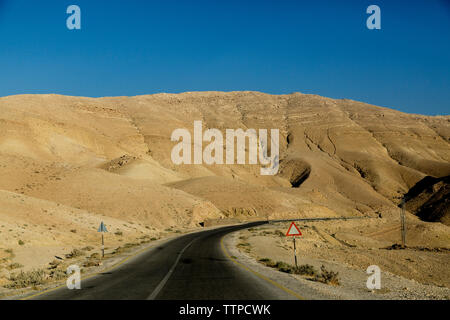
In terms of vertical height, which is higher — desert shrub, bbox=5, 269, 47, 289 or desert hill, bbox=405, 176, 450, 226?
desert shrub, bbox=5, 269, 47, 289

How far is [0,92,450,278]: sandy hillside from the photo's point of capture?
4766 centimetres

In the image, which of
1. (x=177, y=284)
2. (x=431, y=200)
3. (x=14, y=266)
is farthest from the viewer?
(x=431, y=200)

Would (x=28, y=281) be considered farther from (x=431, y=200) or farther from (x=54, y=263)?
(x=431, y=200)

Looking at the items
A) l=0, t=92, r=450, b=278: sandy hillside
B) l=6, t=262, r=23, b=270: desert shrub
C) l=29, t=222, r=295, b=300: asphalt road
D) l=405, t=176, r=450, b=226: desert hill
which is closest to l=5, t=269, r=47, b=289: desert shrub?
l=29, t=222, r=295, b=300: asphalt road

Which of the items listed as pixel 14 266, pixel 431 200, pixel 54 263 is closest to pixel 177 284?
pixel 14 266

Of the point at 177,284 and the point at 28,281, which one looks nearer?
the point at 177,284

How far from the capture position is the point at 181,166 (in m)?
98.8

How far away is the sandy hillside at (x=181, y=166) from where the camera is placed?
156 feet

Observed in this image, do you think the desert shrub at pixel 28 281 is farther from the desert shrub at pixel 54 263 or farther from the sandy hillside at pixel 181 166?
the sandy hillside at pixel 181 166

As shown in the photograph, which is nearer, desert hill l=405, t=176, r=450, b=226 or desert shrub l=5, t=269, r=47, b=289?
desert shrub l=5, t=269, r=47, b=289

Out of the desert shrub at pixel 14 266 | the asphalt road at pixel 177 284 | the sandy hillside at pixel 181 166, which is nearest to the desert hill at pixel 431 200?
the sandy hillside at pixel 181 166

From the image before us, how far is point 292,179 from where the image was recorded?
109 m

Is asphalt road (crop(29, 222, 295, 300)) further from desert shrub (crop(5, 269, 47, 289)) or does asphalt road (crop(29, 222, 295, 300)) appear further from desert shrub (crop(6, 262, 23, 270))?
desert shrub (crop(6, 262, 23, 270))

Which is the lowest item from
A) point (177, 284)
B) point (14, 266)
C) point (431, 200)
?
point (431, 200)
